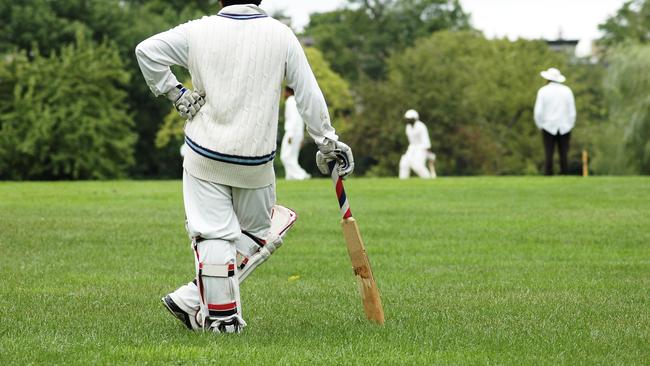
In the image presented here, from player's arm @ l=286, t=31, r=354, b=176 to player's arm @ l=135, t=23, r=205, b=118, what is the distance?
0.55m

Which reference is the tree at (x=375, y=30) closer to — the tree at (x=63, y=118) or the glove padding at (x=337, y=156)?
the tree at (x=63, y=118)

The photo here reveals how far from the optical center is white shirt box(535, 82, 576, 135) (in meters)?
29.4

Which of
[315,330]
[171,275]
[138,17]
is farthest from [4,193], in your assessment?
[138,17]

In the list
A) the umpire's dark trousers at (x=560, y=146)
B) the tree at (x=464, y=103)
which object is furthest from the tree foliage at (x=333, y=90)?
the umpire's dark trousers at (x=560, y=146)

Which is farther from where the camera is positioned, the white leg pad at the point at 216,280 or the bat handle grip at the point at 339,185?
the bat handle grip at the point at 339,185

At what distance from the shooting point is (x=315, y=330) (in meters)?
7.90

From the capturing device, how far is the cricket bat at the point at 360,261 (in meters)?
8.06

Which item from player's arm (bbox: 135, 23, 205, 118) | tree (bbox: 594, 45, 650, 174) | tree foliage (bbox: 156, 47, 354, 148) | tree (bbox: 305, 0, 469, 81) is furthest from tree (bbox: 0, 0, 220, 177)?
player's arm (bbox: 135, 23, 205, 118)

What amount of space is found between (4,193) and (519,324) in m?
15.3

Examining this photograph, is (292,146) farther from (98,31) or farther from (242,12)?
(98,31)

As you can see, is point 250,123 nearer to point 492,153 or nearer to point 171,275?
point 171,275

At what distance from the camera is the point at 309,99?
25.6 feet

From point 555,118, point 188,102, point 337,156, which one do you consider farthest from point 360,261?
point 555,118

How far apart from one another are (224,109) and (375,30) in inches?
3683
